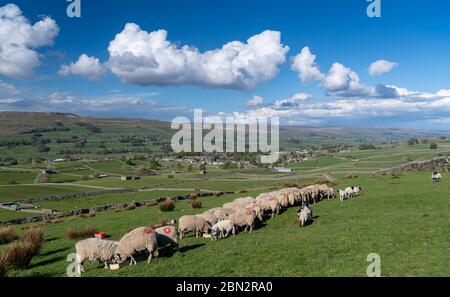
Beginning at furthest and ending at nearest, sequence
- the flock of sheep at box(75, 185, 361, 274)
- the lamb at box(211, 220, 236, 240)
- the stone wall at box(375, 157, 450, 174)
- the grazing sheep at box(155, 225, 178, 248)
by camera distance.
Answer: the stone wall at box(375, 157, 450, 174)
the lamb at box(211, 220, 236, 240)
the grazing sheep at box(155, 225, 178, 248)
the flock of sheep at box(75, 185, 361, 274)

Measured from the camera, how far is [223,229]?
21.9 m

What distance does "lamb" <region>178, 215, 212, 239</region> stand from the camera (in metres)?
22.7

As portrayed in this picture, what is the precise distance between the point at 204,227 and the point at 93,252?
7794 millimetres

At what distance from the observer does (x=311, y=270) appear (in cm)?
1409

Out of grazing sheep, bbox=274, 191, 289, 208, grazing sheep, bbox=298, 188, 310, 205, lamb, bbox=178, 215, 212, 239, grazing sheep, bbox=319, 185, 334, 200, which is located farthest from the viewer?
grazing sheep, bbox=319, 185, 334, 200

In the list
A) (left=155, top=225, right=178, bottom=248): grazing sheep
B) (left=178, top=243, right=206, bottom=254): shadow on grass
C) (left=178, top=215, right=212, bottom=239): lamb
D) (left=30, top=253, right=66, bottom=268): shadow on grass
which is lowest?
(left=30, top=253, right=66, bottom=268): shadow on grass

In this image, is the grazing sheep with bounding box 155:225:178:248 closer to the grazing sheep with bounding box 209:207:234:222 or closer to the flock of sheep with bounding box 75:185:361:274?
the flock of sheep with bounding box 75:185:361:274

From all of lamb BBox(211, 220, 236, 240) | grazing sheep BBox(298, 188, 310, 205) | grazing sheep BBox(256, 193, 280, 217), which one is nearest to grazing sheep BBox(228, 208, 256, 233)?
lamb BBox(211, 220, 236, 240)

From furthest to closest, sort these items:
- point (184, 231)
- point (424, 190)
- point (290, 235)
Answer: point (424, 190) → point (184, 231) → point (290, 235)

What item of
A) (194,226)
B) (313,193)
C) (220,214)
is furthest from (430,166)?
(194,226)

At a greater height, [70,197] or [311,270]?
[311,270]
